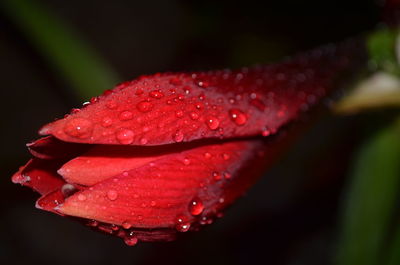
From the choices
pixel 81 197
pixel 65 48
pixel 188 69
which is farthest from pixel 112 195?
pixel 188 69

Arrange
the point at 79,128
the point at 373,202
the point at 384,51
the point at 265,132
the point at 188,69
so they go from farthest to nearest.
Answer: the point at 188,69
the point at 373,202
the point at 384,51
the point at 265,132
the point at 79,128

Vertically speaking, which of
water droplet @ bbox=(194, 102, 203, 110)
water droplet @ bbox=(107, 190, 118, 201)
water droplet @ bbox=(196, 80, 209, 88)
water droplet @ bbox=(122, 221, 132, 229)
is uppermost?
water droplet @ bbox=(196, 80, 209, 88)

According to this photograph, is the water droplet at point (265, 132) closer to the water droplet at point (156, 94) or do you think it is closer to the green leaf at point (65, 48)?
the water droplet at point (156, 94)

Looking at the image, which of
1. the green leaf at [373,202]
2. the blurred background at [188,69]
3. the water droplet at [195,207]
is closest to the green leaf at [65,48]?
the blurred background at [188,69]

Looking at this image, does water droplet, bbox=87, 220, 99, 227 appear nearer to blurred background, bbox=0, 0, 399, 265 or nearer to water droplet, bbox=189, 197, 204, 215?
water droplet, bbox=189, 197, 204, 215

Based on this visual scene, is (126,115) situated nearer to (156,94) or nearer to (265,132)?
(156,94)

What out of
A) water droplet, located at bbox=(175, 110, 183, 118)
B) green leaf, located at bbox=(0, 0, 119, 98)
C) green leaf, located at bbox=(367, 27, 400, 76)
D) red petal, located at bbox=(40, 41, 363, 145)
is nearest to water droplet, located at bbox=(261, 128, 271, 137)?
red petal, located at bbox=(40, 41, 363, 145)

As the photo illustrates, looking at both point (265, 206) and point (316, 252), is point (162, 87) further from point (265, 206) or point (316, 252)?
point (265, 206)
